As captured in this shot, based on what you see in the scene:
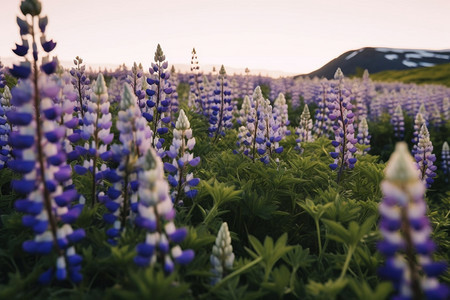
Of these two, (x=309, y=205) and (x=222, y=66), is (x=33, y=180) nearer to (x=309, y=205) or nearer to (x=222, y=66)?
(x=309, y=205)

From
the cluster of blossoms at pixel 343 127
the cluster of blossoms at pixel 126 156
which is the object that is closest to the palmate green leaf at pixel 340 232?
the cluster of blossoms at pixel 126 156

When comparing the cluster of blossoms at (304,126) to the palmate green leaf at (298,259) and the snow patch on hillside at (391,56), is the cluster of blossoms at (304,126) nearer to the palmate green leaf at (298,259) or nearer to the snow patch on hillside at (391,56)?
the palmate green leaf at (298,259)

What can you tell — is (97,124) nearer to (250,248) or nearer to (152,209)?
(152,209)

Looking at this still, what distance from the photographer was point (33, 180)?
1.73 m

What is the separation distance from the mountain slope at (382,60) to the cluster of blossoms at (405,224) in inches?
2673

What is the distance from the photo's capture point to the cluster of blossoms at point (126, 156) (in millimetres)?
2096

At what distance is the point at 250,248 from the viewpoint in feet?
10.5

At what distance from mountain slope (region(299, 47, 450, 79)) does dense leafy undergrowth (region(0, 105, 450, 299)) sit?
6551cm

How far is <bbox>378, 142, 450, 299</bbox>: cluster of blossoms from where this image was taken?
128 centimetres

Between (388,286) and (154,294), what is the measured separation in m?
0.97

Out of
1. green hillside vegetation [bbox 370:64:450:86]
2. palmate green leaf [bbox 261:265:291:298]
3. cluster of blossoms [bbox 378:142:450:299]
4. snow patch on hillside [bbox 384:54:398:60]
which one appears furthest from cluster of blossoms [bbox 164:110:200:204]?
snow patch on hillside [bbox 384:54:398:60]

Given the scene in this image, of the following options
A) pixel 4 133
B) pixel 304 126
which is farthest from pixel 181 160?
pixel 304 126

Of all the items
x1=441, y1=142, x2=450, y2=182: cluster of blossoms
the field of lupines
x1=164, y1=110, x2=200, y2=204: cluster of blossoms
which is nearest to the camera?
the field of lupines

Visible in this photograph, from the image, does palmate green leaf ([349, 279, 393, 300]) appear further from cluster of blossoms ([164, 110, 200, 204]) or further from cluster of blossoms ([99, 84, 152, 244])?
cluster of blossoms ([164, 110, 200, 204])
